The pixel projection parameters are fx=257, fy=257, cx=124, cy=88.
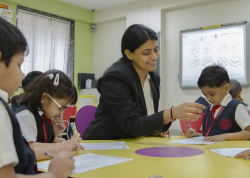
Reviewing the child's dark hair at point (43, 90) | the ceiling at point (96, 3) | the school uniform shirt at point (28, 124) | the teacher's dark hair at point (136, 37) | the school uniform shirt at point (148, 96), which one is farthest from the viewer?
the ceiling at point (96, 3)

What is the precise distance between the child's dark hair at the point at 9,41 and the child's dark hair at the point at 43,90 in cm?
80

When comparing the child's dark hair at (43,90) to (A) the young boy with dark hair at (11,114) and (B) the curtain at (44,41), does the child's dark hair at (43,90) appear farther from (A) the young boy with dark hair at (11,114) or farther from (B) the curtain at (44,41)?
(B) the curtain at (44,41)

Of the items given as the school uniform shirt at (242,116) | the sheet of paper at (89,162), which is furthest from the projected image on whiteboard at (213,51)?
the sheet of paper at (89,162)

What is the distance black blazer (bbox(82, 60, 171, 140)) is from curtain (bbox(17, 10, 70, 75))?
15.1 ft

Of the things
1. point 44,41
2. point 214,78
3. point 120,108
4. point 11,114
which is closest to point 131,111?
point 120,108

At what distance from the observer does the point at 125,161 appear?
1012mm

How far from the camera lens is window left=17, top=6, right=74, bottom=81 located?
19.8ft

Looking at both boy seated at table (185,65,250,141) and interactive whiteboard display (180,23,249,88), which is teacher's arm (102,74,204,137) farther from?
interactive whiteboard display (180,23,249,88)

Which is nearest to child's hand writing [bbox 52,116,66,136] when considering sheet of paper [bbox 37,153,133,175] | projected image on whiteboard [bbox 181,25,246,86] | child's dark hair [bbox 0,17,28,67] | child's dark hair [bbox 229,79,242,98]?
sheet of paper [bbox 37,153,133,175]

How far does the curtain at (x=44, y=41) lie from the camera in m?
6.05

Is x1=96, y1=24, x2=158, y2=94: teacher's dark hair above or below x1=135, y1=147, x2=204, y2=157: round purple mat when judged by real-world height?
above

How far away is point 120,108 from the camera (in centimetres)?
164

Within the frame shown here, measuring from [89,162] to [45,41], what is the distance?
19.5ft

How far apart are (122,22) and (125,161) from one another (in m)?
6.28
